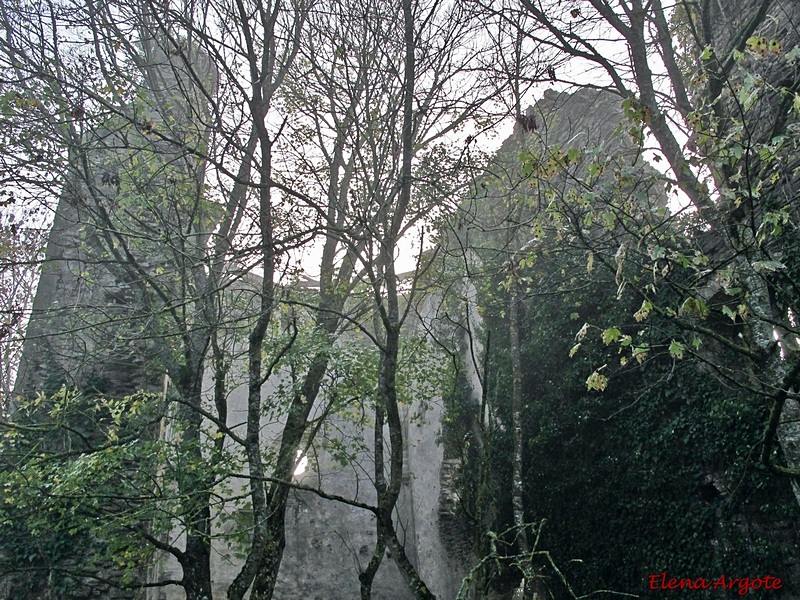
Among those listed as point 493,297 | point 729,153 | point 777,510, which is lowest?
point 777,510

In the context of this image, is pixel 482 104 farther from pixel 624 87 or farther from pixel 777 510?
pixel 777 510

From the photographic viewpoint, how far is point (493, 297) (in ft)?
31.1

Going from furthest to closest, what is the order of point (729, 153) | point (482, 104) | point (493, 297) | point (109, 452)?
point (493, 297) → point (482, 104) → point (109, 452) → point (729, 153)

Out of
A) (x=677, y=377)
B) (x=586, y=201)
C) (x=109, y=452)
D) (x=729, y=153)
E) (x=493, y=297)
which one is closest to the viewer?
(x=729, y=153)

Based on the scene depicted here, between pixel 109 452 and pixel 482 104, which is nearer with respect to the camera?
A: pixel 109 452

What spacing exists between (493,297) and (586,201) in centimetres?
594

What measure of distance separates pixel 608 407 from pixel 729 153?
4553 millimetres

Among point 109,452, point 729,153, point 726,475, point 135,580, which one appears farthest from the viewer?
point 135,580

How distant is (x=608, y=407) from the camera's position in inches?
285

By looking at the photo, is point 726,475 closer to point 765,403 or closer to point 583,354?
point 765,403

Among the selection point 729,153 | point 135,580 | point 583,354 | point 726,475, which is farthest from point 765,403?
point 135,580

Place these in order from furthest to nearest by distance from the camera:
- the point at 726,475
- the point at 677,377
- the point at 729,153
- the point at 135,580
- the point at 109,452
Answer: the point at 135,580, the point at 677,377, the point at 726,475, the point at 109,452, the point at 729,153

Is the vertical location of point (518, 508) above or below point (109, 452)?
below

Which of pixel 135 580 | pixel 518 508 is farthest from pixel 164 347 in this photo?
pixel 518 508
